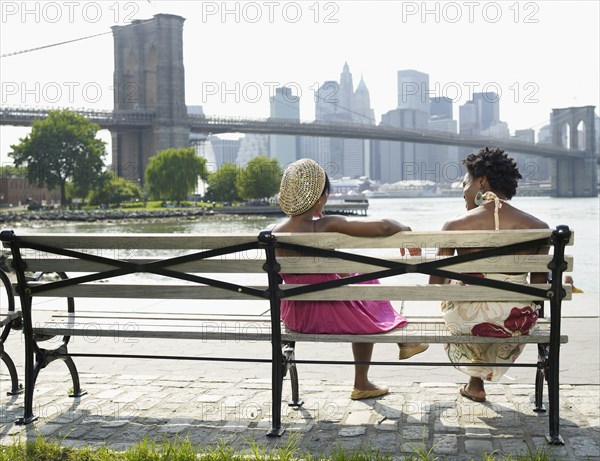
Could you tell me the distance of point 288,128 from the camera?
6009 cm

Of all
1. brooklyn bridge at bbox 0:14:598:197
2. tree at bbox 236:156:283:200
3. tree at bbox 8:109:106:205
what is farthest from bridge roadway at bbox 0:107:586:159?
tree at bbox 236:156:283:200

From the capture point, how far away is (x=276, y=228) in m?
3.44

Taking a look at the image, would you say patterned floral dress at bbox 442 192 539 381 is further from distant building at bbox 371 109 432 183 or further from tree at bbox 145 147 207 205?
distant building at bbox 371 109 432 183

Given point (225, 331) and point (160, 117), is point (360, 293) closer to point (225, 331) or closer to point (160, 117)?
point (225, 331)

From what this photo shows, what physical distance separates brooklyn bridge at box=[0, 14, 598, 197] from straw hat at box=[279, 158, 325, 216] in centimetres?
6124

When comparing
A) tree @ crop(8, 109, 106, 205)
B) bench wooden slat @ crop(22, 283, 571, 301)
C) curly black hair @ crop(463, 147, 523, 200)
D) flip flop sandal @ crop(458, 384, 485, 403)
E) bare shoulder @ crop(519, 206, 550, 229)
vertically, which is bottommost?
flip flop sandal @ crop(458, 384, 485, 403)

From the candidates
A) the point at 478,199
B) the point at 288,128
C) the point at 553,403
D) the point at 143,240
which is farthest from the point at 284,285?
the point at 288,128

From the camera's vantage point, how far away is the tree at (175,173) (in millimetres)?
62188

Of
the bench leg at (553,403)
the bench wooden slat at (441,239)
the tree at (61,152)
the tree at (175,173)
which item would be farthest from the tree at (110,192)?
the bench leg at (553,403)

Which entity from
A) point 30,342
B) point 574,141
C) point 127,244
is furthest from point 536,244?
point 574,141

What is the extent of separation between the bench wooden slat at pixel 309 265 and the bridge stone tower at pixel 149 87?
236ft

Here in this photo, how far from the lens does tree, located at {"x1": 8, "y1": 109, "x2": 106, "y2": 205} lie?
6462 centimetres

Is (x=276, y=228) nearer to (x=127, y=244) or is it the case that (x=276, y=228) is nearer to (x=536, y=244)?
(x=127, y=244)

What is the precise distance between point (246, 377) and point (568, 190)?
8170cm
